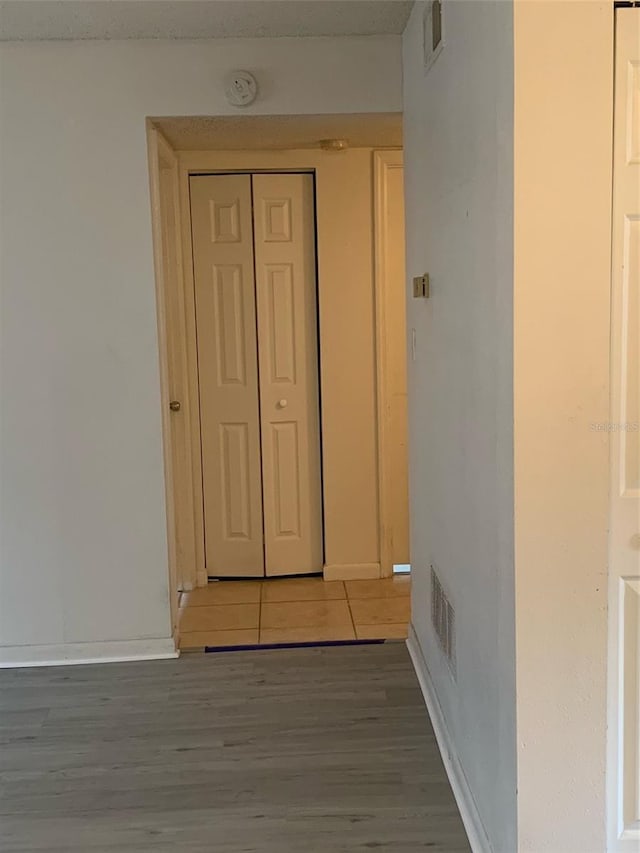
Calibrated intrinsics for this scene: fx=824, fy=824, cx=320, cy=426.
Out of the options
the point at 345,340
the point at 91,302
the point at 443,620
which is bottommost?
the point at 443,620

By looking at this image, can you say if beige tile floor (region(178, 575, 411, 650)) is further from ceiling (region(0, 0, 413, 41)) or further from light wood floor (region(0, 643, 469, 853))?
ceiling (region(0, 0, 413, 41))

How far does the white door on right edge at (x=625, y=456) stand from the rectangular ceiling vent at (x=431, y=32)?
0.87m

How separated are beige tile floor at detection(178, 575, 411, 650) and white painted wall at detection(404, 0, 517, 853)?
30.9 inches

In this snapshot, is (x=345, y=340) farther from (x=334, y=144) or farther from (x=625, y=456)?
(x=625, y=456)

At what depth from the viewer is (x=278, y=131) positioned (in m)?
3.49

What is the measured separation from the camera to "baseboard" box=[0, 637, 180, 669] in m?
3.34

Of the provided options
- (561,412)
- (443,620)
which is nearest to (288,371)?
(443,620)

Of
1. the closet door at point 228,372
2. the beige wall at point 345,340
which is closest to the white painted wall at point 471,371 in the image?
the beige wall at point 345,340

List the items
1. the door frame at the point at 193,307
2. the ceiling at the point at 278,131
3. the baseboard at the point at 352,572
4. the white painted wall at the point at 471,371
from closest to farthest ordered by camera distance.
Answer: the white painted wall at the point at 471,371 → the ceiling at the point at 278,131 → the door frame at the point at 193,307 → the baseboard at the point at 352,572

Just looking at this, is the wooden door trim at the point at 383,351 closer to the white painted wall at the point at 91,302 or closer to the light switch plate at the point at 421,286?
the white painted wall at the point at 91,302

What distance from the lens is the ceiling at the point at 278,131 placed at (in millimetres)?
3248

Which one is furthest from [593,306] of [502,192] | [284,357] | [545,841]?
[284,357]

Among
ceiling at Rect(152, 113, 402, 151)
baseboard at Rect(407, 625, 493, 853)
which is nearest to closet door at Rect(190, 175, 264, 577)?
ceiling at Rect(152, 113, 402, 151)

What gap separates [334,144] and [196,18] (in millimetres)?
1080
